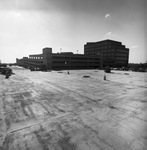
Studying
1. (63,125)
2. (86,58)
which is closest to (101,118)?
(63,125)

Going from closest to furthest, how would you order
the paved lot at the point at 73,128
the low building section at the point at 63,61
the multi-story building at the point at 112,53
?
the paved lot at the point at 73,128, the low building section at the point at 63,61, the multi-story building at the point at 112,53

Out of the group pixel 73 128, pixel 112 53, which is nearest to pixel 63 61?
pixel 112 53

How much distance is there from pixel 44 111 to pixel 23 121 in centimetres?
145

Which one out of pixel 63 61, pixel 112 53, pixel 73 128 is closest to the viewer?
pixel 73 128

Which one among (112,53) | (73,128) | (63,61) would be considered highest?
(112,53)

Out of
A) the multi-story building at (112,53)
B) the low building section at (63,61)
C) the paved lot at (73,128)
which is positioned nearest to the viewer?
the paved lot at (73,128)

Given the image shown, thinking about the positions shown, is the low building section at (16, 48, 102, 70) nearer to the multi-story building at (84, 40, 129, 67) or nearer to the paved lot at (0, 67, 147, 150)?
the multi-story building at (84, 40, 129, 67)

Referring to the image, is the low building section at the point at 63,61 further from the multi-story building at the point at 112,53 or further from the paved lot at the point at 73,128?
the paved lot at the point at 73,128

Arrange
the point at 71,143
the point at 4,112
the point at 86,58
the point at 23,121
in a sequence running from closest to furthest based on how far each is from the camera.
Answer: the point at 71,143, the point at 23,121, the point at 4,112, the point at 86,58

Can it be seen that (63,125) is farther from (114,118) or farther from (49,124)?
(114,118)

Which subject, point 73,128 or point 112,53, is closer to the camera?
point 73,128

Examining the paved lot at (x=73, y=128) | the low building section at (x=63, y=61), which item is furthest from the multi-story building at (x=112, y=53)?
the paved lot at (x=73, y=128)

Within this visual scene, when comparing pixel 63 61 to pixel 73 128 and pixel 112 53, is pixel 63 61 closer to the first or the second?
pixel 112 53

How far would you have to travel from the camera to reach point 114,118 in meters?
5.72
